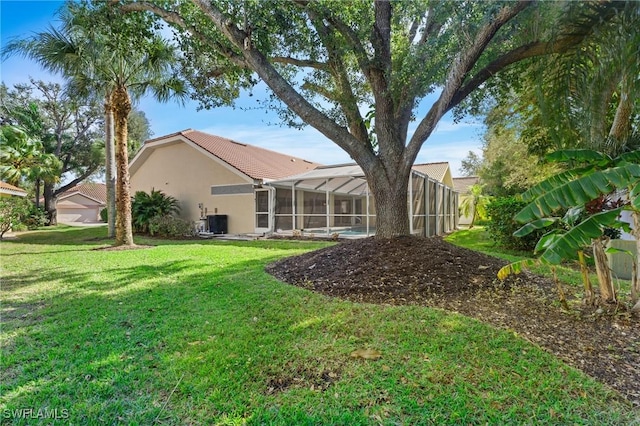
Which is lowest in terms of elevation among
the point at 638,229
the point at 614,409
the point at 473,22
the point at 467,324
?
the point at 614,409

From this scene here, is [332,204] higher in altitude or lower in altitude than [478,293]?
higher

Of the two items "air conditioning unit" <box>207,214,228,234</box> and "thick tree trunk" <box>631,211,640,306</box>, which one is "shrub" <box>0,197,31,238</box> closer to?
"air conditioning unit" <box>207,214,228,234</box>

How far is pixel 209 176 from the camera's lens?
19203mm

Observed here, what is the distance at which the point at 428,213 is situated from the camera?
623 inches

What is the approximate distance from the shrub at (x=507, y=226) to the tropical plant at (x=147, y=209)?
16292mm

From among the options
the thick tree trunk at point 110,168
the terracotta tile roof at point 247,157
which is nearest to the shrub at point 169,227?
the thick tree trunk at point 110,168

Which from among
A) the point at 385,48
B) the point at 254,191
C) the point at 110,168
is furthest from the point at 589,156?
the point at 110,168

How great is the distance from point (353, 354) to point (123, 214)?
11853 millimetres

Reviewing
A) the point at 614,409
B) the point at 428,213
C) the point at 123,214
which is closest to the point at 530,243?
the point at 428,213

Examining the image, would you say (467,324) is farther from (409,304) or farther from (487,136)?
(487,136)

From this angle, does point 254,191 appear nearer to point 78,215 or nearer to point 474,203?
point 474,203

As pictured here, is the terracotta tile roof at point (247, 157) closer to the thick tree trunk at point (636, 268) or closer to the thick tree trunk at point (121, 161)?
the thick tree trunk at point (121, 161)

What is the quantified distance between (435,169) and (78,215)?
50044 millimetres

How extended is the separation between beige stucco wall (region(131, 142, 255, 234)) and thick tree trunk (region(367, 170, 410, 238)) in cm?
1202
